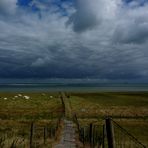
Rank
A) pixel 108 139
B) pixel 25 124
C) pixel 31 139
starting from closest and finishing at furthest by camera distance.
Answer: pixel 108 139
pixel 31 139
pixel 25 124

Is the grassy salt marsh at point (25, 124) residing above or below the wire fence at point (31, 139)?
below

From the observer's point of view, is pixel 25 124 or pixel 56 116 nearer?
pixel 25 124

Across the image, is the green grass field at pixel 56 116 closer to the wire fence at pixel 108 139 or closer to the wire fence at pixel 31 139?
the wire fence at pixel 31 139

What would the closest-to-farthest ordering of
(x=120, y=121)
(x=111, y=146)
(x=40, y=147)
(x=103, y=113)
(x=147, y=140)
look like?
1. (x=111, y=146)
2. (x=40, y=147)
3. (x=147, y=140)
4. (x=120, y=121)
5. (x=103, y=113)

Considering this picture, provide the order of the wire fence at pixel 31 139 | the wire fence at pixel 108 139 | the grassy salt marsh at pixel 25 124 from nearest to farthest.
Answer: the wire fence at pixel 108 139
the wire fence at pixel 31 139
the grassy salt marsh at pixel 25 124

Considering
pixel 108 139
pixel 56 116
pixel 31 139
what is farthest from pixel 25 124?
pixel 108 139

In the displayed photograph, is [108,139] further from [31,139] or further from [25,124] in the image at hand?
[25,124]

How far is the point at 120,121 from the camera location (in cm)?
4031

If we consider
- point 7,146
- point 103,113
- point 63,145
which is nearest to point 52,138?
point 63,145

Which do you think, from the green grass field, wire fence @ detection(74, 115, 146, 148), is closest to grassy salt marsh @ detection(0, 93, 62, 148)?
the green grass field

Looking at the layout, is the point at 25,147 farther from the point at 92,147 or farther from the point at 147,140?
the point at 147,140

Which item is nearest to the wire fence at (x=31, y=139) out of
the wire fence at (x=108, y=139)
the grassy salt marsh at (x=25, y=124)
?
the grassy salt marsh at (x=25, y=124)

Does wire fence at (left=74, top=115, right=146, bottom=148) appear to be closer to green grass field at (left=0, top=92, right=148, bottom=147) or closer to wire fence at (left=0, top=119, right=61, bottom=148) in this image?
wire fence at (left=0, top=119, right=61, bottom=148)

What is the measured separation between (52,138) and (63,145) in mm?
2851
